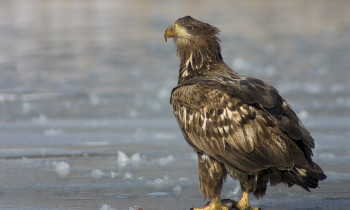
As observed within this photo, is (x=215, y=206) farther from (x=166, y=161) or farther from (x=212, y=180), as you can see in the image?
(x=166, y=161)

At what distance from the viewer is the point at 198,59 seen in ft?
22.6

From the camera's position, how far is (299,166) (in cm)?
584

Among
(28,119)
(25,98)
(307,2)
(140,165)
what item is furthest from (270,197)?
(307,2)

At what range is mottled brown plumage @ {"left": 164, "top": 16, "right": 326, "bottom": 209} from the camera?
5.89m

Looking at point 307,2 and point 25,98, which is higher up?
point 307,2

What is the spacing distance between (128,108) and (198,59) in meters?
3.99

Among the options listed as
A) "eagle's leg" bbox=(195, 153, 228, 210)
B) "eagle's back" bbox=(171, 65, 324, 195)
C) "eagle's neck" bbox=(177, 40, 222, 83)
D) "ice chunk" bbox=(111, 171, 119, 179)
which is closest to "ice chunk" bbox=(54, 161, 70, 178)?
"ice chunk" bbox=(111, 171, 119, 179)

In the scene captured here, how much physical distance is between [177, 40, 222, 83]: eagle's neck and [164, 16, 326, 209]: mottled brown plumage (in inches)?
8.8

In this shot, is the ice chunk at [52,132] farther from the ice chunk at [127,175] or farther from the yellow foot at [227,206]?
the yellow foot at [227,206]

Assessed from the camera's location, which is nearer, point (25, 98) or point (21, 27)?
point (25, 98)

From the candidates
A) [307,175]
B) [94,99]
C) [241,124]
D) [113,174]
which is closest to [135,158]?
[113,174]

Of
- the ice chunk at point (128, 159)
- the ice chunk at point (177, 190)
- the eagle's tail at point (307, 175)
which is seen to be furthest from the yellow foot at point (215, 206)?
the ice chunk at point (128, 159)

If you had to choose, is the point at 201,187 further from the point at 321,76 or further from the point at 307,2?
the point at 307,2

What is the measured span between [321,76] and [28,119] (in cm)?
522
